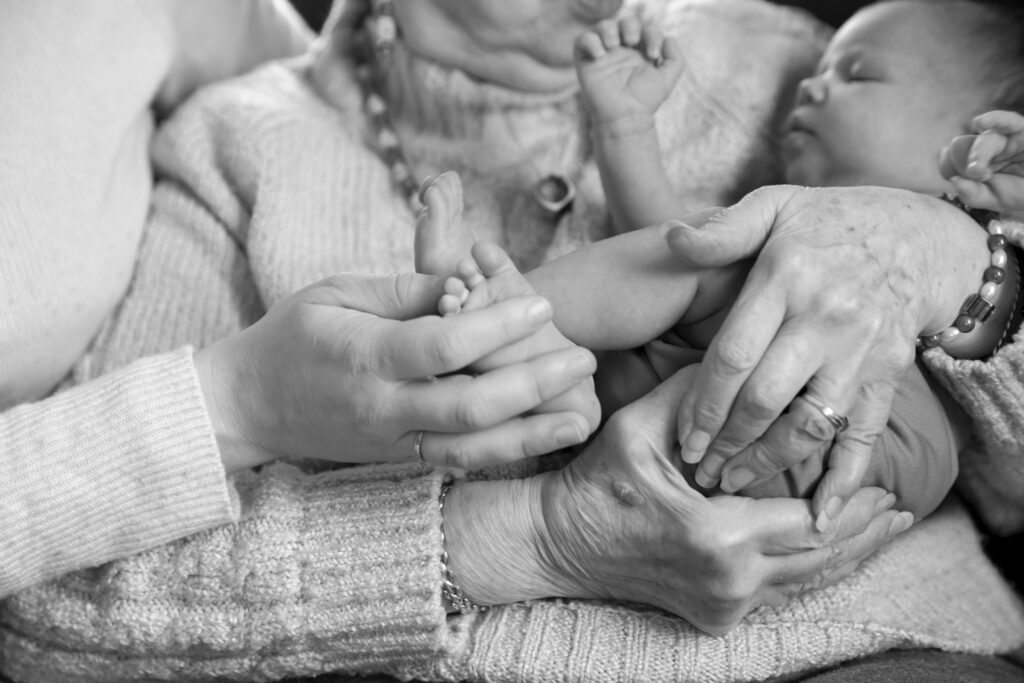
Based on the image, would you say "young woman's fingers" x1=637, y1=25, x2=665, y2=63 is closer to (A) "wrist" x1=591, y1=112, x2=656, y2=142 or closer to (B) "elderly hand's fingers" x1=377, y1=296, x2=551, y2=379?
(A) "wrist" x1=591, y1=112, x2=656, y2=142

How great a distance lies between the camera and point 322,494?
3.28 feet

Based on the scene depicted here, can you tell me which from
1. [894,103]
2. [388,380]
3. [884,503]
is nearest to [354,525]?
[388,380]

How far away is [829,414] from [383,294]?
401 mm

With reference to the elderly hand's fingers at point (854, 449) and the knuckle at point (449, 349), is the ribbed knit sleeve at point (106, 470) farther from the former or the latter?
the elderly hand's fingers at point (854, 449)

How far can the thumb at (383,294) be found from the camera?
0.85 m

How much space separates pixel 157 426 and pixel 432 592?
30 cm

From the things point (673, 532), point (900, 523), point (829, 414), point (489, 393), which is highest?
point (489, 393)

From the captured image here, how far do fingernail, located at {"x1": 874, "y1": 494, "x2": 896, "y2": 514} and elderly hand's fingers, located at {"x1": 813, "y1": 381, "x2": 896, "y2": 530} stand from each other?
80 millimetres

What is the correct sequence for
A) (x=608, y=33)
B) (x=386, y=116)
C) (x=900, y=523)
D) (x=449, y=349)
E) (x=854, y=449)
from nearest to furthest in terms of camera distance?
(x=449, y=349) < (x=854, y=449) < (x=900, y=523) < (x=608, y=33) < (x=386, y=116)

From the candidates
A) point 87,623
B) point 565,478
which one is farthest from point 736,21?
point 87,623

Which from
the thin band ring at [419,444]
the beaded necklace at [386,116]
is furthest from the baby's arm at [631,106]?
the thin band ring at [419,444]

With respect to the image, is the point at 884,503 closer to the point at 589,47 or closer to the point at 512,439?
the point at 512,439

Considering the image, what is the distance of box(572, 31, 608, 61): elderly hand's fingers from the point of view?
1089 mm

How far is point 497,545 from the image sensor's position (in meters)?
0.97
